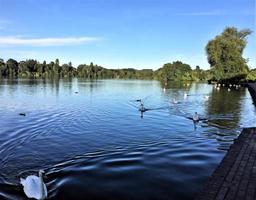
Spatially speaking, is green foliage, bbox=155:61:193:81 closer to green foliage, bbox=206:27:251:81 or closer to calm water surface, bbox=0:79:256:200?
green foliage, bbox=206:27:251:81

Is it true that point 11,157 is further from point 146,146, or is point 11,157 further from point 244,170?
point 244,170

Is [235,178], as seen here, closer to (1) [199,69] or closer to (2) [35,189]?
(2) [35,189]

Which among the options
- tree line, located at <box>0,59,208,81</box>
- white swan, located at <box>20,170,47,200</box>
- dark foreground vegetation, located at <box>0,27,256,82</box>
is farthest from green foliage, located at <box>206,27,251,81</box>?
white swan, located at <box>20,170,47,200</box>

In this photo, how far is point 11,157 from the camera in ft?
44.9

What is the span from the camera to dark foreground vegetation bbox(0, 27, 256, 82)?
79.8 metres

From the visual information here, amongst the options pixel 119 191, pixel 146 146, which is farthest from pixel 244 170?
pixel 146 146

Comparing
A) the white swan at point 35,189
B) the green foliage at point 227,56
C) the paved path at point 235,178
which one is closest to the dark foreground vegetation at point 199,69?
the green foliage at point 227,56

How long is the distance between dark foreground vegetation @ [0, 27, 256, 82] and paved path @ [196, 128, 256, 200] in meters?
70.9

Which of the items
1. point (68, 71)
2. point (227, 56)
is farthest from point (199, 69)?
point (227, 56)

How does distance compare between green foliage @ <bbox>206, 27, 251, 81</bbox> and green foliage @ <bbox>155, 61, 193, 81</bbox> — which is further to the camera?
green foliage @ <bbox>155, 61, 193, 81</bbox>

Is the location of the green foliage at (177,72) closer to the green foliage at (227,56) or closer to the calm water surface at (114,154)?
the green foliage at (227,56)

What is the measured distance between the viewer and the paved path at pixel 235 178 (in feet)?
25.5

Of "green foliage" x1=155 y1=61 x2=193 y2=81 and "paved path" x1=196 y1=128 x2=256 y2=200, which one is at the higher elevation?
"green foliage" x1=155 y1=61 x2=193 y2=81

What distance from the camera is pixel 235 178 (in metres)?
8.99
